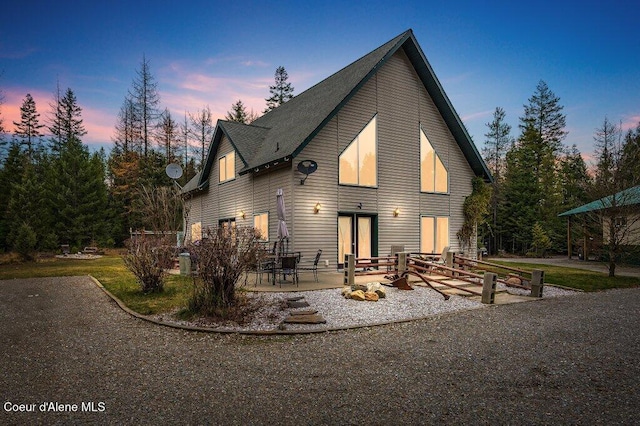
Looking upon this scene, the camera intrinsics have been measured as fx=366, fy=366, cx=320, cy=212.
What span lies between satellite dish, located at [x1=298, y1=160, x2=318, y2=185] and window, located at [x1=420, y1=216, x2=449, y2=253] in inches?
238

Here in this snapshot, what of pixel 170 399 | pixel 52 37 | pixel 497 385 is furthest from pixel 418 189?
pixel 52 37

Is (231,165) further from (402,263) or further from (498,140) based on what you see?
(498,140)

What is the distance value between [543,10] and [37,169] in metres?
43.6

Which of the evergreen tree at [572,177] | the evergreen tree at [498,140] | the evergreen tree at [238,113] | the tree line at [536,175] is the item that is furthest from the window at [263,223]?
the evergreen tree at [498,140]

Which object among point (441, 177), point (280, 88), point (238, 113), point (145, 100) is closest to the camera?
point (441, 177)

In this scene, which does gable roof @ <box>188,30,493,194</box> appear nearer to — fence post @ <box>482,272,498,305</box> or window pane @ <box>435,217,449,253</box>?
window pane @ <box>435,217,449,253</box>

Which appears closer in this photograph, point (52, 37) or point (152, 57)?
point (52, 37)

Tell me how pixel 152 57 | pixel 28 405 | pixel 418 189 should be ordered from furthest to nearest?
pixel 152 57
pixel 418 189
pixel 28 405

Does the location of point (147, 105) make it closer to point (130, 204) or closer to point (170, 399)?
point (130, 204)

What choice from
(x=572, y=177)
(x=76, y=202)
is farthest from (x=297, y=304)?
(x=572, y=177)

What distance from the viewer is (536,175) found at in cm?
3609

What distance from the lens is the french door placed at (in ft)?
46.8

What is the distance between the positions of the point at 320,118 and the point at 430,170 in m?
6.10

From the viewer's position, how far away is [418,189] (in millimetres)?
16203
